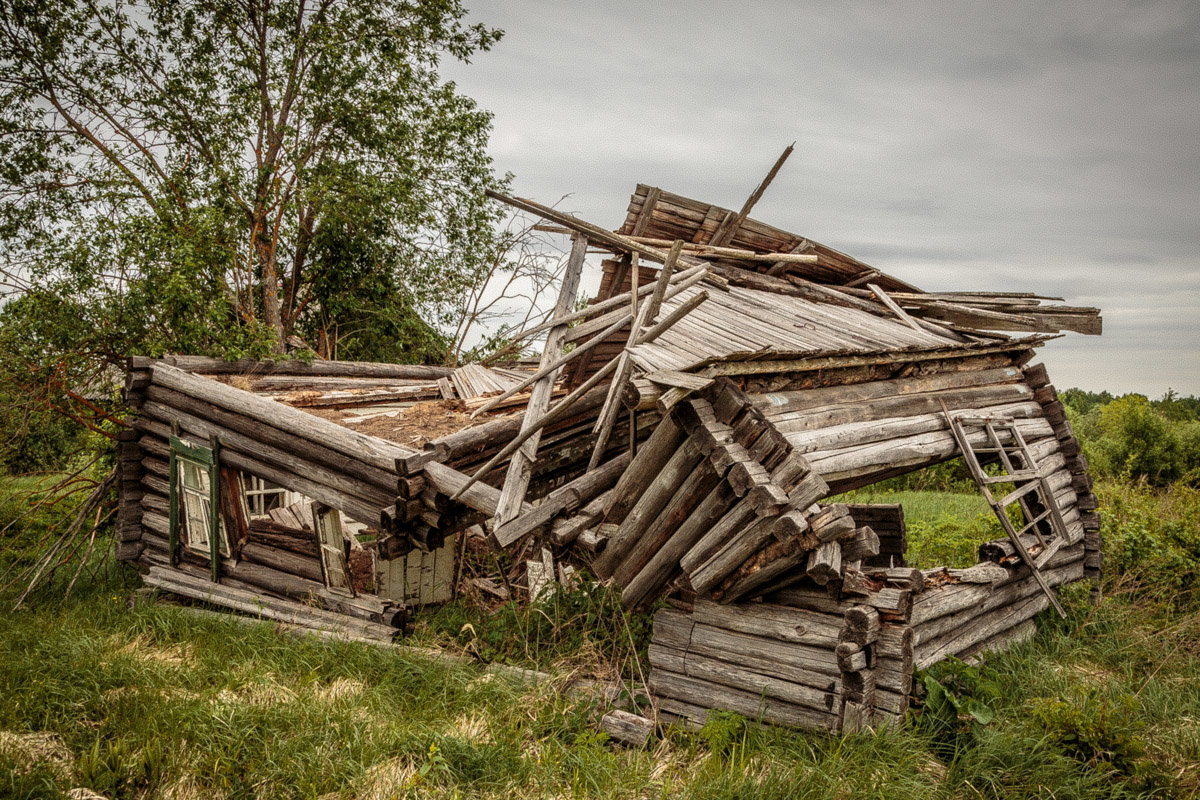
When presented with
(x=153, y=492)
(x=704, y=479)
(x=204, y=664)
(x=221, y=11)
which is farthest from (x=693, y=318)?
(x=221, y=11)

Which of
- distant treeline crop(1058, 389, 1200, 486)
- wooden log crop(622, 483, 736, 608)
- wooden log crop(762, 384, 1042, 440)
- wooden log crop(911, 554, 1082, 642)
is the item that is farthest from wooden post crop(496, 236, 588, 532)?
distant treeline crop(1058, 389, 1200, 486)

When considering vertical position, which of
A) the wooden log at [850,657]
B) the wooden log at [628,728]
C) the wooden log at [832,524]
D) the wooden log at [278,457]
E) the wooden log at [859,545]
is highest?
the wooden log at [832,524]

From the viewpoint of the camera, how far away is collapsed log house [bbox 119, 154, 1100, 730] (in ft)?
18.1

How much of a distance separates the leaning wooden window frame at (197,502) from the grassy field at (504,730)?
74.2 inches

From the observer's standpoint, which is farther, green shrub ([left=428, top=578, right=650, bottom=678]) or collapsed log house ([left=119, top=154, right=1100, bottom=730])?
green shrub ([left=428, top=578, right=650, bottom=678])

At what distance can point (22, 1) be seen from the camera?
43.4ft

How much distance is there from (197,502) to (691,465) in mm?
7178

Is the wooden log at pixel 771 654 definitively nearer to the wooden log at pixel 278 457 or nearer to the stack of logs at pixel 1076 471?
the wooden log at pixel 278 457

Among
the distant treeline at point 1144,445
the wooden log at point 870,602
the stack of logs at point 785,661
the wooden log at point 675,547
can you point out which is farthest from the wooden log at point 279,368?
the distant treeline at point 1144,445

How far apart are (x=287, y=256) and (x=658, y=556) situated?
12359 millimetres

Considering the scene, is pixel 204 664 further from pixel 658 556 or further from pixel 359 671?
pixel 658 556

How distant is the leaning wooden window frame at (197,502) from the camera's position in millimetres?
9312

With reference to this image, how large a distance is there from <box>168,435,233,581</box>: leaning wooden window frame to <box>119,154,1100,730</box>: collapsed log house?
0.04 metres

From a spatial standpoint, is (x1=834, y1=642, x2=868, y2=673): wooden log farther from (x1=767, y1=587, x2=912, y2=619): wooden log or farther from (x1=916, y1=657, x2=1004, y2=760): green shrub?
(x1=916, y1=657, x2=1004, y2=760): green shrub
